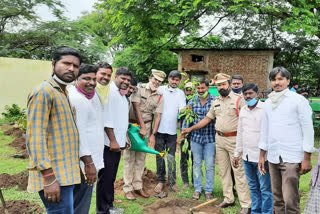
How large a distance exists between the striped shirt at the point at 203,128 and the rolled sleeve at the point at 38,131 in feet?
9.79

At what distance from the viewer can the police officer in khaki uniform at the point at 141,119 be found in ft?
14.8

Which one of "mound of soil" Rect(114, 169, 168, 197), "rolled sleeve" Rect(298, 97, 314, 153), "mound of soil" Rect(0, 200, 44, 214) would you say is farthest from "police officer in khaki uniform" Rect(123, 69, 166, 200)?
"rolled sleeve" Rect(298, 97, 314, 153)

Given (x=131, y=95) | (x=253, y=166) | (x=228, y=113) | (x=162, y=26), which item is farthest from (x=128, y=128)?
(x=162, y=26)

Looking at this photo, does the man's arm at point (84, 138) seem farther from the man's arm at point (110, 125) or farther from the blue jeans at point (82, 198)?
the man's arm at point (110, 125)

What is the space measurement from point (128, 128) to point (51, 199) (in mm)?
2298

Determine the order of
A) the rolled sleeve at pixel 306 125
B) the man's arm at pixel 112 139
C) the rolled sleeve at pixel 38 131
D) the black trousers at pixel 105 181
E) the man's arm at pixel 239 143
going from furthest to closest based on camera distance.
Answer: the man's arm at pixel 239 143
the black trousers at pixel 105 181
the man's arm at pixel 112 139
the rolled sleeve at pixel 306 125
the rolled sleeve at pixel 38 131

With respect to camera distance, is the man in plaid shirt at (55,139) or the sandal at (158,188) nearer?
the man in plaid shirt at (55,139)

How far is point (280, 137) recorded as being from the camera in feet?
9.86

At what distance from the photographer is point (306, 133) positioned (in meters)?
2.86

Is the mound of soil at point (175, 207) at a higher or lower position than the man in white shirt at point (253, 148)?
lower

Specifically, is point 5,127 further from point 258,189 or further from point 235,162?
point 258,189

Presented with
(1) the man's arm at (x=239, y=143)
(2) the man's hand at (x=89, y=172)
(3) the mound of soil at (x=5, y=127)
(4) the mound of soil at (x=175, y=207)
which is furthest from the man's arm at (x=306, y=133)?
(3) the mound of soil at (x=5, y=127)

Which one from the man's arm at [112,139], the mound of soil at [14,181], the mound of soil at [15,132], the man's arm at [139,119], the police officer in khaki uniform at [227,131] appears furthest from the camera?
the mound of soil at [15,132]

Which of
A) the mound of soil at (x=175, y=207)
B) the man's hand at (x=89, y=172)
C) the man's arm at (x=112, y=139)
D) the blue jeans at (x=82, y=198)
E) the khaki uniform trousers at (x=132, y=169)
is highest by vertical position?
the man's arm at (x=112, y=139)
